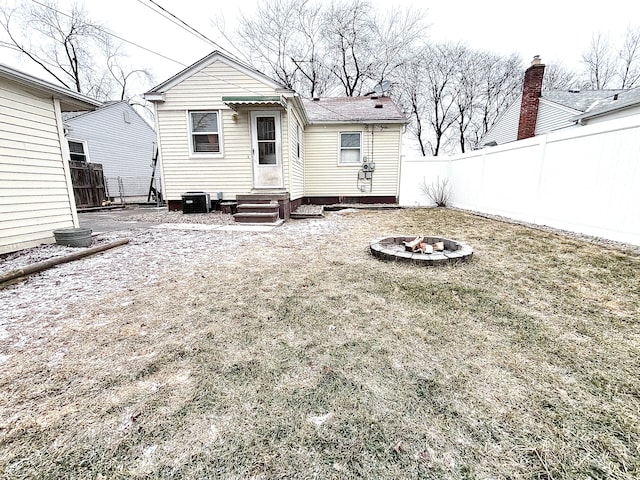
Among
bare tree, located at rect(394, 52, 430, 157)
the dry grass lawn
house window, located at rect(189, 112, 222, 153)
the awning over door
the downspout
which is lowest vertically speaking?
the dry grass lawn

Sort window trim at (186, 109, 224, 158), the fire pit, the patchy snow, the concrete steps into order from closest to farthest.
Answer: the patchy snow
the fire pit
the concrete steps
window trim at (186, 109, 224, 158)

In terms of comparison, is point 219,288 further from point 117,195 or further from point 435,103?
point 435,103

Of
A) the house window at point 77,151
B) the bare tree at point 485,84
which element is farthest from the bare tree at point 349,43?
the house window at point 77,151

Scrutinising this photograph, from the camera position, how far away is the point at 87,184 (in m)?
12.2

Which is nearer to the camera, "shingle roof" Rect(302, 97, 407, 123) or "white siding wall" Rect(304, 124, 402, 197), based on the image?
"shingle roof" Rect(302, 97, 407, 123)

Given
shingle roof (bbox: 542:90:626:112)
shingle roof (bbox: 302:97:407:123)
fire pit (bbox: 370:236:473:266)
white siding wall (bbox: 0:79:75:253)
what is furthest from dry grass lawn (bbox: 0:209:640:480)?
shingle roof (bbox: 542:90:626:112)

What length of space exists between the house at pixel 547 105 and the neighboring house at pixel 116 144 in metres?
17.0

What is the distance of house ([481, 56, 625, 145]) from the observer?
10406 millimetres

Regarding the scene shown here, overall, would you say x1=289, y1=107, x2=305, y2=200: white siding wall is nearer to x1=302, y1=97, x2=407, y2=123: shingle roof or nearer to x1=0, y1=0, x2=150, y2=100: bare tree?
x1=302, y1=97, x2=407, y2=123: shingle roof

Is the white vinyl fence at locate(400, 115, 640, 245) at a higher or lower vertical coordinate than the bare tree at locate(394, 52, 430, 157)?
lower

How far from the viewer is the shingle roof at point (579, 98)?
36.8 ft

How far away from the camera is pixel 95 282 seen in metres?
3.24

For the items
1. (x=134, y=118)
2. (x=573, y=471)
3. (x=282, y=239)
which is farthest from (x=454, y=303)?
(x=134, y=118)

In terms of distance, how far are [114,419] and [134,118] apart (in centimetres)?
1967
